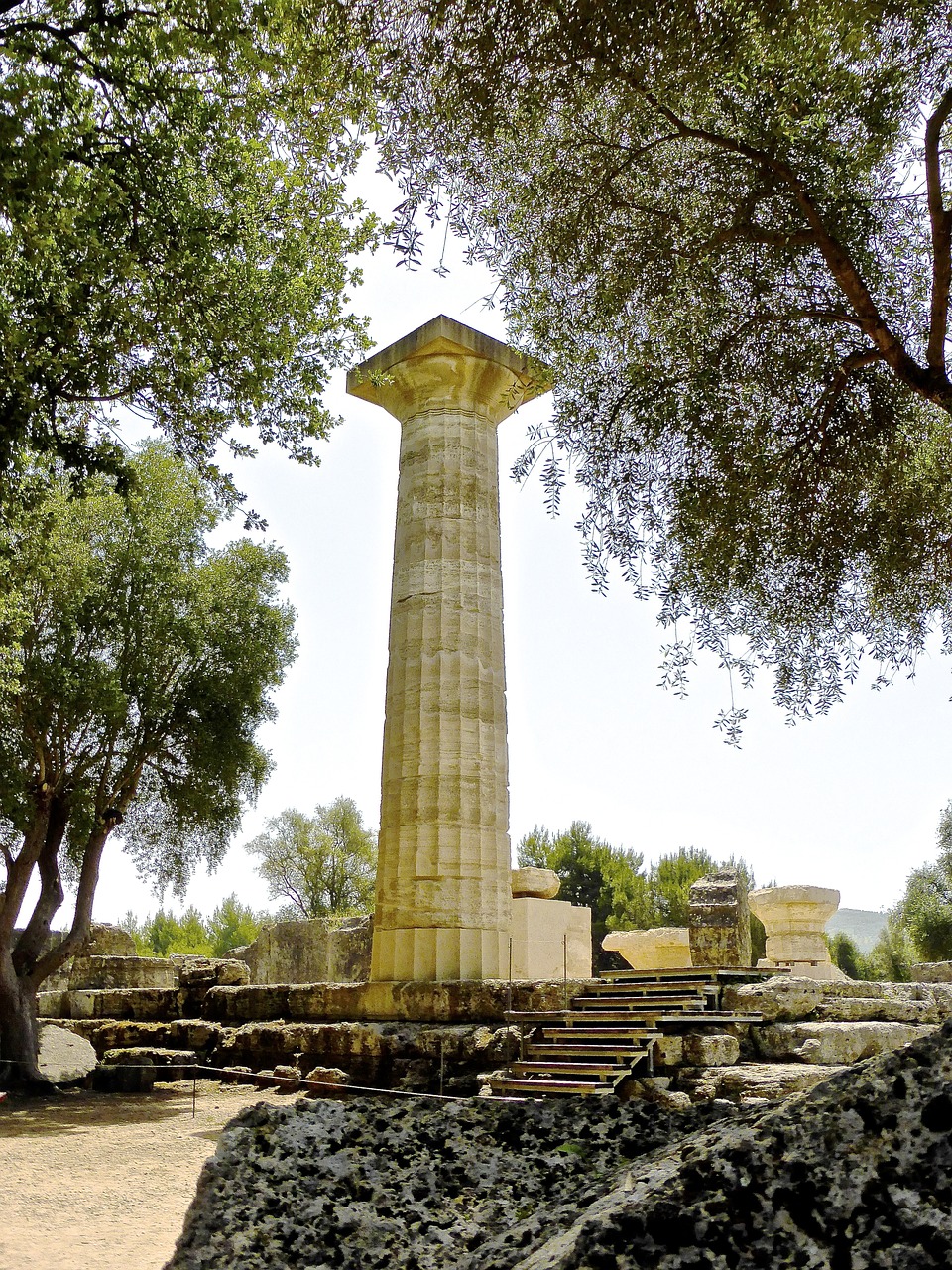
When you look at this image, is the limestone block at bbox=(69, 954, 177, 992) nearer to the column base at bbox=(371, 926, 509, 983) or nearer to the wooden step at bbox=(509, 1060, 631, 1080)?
the column base at bbox=(371, 926, 509, 983)

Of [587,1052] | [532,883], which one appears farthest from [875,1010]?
[532,883]

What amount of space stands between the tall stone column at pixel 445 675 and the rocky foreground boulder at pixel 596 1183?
11.1 m

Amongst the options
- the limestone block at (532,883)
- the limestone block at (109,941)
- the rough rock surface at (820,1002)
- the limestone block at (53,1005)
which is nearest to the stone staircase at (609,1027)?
the rough rock surface at (820,1002)

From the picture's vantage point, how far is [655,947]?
17047mm

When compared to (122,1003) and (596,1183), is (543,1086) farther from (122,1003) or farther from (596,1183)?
(122,1003)

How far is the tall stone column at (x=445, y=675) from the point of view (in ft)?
43.1

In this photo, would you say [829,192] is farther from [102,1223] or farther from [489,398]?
[102,1223]

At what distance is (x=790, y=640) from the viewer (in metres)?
9.29

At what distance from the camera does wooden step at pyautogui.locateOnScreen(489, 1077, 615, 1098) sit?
8.69 meters

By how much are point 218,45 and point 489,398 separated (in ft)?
30.8

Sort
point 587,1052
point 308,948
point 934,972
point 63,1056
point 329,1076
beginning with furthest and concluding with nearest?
1. point 308,948
2. point 934,972
3. point 63,1056
4. point 329,1076
5. point 587,1052

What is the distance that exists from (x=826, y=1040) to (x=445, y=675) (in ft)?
21.9

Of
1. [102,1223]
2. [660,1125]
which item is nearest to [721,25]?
[660,1125]

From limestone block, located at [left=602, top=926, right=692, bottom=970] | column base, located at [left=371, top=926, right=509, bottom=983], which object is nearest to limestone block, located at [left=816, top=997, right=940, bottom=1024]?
column base, located at [left=371, top=926, right=509, bottom=983]
